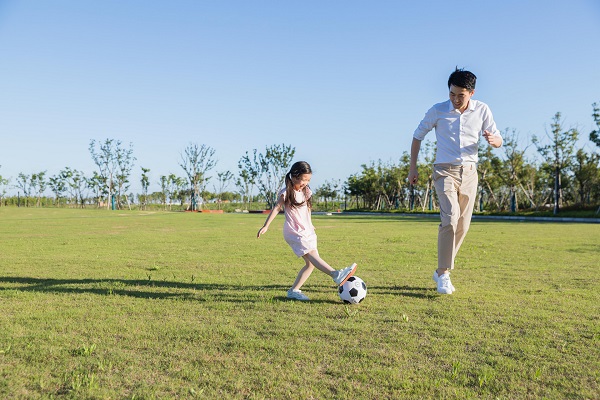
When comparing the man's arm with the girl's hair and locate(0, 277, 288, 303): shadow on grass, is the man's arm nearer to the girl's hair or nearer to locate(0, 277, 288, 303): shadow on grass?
the girl's hair

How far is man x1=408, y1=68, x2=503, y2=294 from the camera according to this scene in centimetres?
532

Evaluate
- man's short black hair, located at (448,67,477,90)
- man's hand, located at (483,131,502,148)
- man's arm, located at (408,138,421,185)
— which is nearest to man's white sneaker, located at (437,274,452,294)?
man's arm, located at (408,138,421,185)

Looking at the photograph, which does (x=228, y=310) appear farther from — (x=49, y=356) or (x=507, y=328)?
(x=507, y=328)

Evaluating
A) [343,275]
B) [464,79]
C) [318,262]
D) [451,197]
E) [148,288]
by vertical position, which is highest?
[464,79]

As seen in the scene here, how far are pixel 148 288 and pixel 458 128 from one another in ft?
13.2

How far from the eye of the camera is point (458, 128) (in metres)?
5.31

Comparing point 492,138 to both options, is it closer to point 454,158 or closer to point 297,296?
point 454,158

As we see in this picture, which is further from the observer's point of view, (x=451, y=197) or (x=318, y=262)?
(x=451, y=197)

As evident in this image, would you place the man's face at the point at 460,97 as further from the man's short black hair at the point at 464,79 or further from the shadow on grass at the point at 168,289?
the shadow on grass at the point at 168,289

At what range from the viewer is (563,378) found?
284 centimetres

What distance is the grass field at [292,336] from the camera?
2764mm

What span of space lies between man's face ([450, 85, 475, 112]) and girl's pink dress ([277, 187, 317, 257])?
6.16 feet

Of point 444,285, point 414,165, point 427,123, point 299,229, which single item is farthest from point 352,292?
point 427,123

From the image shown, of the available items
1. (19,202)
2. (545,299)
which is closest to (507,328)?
(545,299)
